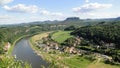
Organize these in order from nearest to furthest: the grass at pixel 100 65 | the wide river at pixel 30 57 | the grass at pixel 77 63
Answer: the grass at pixel 100 65 < the grass at pixel 77 63 < the wide river at pixel 30 57

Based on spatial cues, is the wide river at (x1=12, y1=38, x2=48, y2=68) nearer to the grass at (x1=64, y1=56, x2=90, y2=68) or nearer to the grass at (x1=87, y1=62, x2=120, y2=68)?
the grass at (x1=64, y1=56, x2=90, y2=68)

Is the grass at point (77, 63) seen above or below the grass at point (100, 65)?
above

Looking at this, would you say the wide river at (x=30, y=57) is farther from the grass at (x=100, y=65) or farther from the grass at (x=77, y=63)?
the grass at (x=100, y=65)

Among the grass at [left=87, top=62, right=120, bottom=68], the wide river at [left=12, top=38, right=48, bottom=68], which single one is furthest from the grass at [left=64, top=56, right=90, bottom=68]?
the wide river at [left=12, top=38, right=48, bottom=68]

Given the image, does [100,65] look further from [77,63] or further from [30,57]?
[30,57]

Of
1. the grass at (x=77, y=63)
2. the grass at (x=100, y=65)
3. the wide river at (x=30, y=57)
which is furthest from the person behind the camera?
the wide river at (x=30, y=57)

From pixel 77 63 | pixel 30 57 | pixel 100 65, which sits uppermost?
pixel 77 63

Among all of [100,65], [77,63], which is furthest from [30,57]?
[100,65]

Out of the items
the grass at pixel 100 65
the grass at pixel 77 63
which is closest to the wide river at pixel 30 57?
the grass at pixel 77 63

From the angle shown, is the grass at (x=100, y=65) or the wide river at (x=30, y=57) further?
the wide river at (x=30, y=57)

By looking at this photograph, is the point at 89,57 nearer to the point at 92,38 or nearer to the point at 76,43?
the point at 76,43

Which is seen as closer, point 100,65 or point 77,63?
point 100,65
